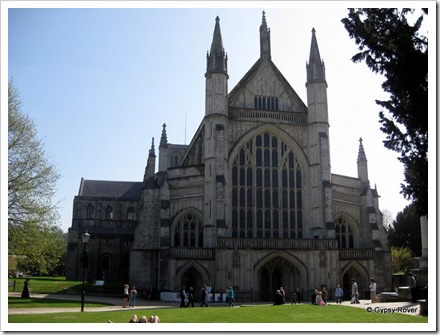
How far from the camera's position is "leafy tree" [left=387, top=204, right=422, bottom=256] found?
52.6m

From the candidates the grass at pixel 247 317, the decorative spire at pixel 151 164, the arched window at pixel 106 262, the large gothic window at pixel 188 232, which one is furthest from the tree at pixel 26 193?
the arched window at pixel 106 262

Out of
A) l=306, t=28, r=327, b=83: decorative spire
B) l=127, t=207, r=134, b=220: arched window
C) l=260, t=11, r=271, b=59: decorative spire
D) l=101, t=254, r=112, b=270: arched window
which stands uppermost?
l=260, t=11, r=271, b=59: decorative spire

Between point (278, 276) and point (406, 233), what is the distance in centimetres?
2255

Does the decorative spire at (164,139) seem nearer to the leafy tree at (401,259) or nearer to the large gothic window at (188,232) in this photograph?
the large gothic window at (188,232)

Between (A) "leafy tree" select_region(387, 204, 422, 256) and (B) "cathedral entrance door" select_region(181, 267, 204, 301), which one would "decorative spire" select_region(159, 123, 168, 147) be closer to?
(B) "cathedral entrance door" select_region(181, 267, 204, 301)

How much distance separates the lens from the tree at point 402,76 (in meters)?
16.0

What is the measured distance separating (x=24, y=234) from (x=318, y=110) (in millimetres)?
24949

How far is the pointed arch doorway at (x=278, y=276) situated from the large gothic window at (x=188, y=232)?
215 inches

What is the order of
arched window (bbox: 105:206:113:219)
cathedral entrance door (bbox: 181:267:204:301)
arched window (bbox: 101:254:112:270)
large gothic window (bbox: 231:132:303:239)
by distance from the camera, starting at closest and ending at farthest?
cathedral entrance door (bbox: 181:267:204:301) → large gothic window (bbox: 231:132:303:239) → arched window (bbox: 101:254:112:270) → arched window (bbox: 105:206:113:219)

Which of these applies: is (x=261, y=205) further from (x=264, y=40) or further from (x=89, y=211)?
(x=89, y=211)

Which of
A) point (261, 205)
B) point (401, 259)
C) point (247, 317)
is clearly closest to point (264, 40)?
point (261, 205)

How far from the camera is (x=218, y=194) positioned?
37.2 meters

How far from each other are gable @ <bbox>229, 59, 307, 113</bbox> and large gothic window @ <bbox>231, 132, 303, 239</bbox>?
112 inches

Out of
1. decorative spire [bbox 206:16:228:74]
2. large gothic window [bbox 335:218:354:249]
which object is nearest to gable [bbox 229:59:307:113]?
decorative spire [bbox 206:16:228:74]
